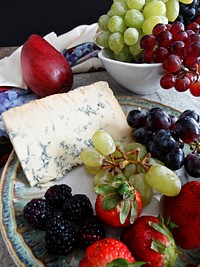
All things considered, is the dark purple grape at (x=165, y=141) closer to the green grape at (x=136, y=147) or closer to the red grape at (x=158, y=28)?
the green grape at (x=136, y=147)

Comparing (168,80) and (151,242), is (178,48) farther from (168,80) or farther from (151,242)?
(151,242)

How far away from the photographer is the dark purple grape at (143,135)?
0.67 meters

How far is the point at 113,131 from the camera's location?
2.41ft

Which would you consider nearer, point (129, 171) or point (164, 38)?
point (129, 171)

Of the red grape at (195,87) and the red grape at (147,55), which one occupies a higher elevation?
the red grape at (147,55)

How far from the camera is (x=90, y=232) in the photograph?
1.73ft

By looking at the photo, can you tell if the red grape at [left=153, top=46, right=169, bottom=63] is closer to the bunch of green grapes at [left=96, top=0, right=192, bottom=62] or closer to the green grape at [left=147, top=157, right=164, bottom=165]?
the bunch of green grapes at [left=96, top=0, right=192, bottom=62]

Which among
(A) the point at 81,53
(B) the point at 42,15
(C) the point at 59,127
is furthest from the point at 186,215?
(B) the point at 42,15

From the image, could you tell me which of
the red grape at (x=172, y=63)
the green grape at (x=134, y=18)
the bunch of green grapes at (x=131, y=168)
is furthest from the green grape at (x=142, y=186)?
the green grape at (x=134, y=18)

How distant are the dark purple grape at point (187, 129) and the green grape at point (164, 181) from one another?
0.31 ft

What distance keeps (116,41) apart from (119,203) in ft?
1.39

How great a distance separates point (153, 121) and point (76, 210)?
0.71ft

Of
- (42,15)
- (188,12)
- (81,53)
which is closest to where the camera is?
(188,12)

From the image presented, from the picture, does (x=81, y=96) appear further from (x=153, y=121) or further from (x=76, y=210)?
(x=76, y=210)
